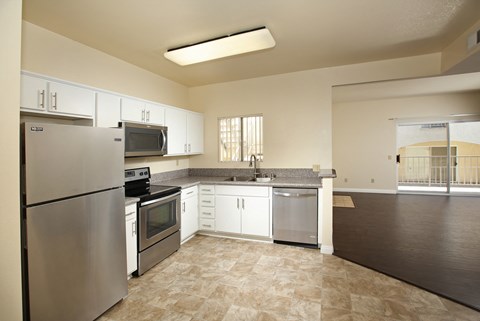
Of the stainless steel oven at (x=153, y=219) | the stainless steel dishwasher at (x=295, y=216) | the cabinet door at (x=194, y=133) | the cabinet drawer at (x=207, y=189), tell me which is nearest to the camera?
the stainless steel oven at (x=153, y=219)

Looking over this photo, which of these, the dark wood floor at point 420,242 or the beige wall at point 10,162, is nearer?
the beige wall at point 10,162

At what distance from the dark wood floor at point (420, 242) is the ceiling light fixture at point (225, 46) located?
2764 mm

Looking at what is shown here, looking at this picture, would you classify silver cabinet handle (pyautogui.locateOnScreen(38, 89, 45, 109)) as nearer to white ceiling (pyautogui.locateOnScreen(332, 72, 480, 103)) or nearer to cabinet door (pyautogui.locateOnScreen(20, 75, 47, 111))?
cabinet door (pyautogui.locateOnScreen(20, 75, 47, 111))

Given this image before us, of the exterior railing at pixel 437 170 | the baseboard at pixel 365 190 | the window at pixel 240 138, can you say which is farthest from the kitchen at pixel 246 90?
the exterior railing at pixel 437 170

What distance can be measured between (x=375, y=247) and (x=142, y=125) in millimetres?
3489

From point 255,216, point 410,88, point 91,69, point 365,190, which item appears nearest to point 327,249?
point 255,216

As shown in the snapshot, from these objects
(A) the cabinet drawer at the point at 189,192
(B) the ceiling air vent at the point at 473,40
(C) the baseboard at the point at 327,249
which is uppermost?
(B) the ceiling air vent at the point at 473,40

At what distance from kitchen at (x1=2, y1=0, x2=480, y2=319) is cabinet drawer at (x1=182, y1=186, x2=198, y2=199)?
63 centimetres

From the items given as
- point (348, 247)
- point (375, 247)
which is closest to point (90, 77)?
point (348, 247)

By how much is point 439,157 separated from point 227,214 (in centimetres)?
707

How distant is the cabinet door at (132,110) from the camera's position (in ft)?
9.09

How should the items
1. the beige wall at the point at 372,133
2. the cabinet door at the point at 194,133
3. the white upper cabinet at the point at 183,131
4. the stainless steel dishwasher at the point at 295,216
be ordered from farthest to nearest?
the beige wall at the point at 372,133 < the cabinet door at the point at 194,133 < the white upper cabinet at the point at 183,131 < the stainless steel dishwasher at the point at 295,216

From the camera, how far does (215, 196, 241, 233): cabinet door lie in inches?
143

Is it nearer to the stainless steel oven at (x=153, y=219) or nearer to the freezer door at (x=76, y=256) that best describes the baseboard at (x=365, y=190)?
the stainless steel oven at (x=153, y=219)
